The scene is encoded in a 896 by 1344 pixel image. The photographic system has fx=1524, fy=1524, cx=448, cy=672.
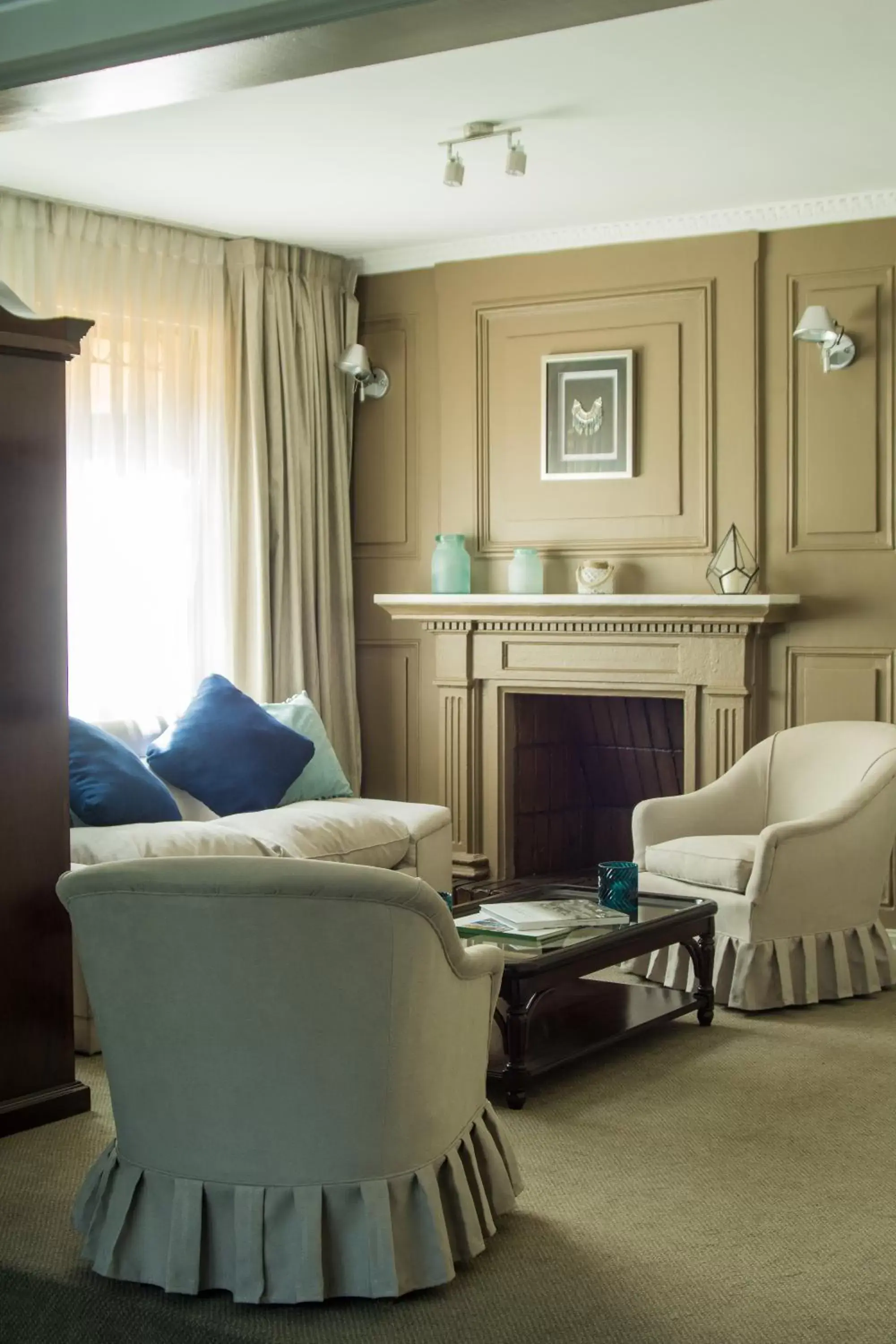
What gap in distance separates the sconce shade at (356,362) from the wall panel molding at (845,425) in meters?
1.78

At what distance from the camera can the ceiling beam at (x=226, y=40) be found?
2.57 metres

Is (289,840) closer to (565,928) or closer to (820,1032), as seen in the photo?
(565,928)

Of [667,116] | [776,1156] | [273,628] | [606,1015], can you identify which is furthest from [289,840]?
[667,116]

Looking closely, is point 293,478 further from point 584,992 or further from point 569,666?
point 584,992

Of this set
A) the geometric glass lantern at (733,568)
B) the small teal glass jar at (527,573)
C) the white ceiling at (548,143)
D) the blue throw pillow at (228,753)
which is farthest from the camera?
the small teal glass jar at (527,573)

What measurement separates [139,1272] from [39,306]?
12.3 ft

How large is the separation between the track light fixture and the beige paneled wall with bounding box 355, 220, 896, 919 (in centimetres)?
130

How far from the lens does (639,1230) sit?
9.84 feet

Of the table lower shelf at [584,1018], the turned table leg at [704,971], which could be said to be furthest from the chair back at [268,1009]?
the turned table leg at [704,971]

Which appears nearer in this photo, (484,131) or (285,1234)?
(285,1234)

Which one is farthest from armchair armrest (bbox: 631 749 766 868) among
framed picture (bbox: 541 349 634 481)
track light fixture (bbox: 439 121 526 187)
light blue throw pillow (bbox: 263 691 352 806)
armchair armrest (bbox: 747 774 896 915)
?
track light fixture (bbox: 439 121 526 187)

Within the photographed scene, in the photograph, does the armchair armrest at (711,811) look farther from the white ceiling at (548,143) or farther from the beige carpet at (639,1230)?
the white ceiling at (548,143)

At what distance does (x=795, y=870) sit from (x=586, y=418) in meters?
2.26

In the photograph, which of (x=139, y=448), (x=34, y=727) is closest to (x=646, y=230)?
(x=139, y=448)
